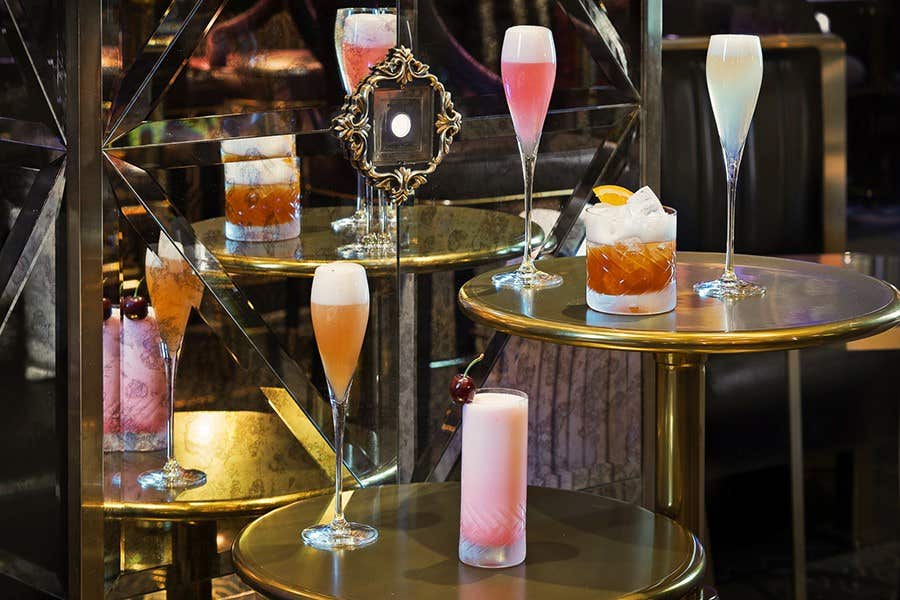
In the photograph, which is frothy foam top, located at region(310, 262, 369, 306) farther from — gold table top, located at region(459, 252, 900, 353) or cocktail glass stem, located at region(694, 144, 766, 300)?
cocktail glass stem, located at region(694, 144, 766, 300)

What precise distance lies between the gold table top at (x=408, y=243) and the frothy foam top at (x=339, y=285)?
0.95 feet

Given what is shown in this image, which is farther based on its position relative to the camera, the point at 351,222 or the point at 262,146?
the point at 351,222

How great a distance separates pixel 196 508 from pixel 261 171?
41 cm

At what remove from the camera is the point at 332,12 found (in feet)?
6.08

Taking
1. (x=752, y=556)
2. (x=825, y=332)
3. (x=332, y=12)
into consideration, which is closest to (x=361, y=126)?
(x=332, y=12)

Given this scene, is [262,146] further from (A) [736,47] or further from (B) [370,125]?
(A) [736,47]

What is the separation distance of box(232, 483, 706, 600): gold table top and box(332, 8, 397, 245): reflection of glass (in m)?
0.39

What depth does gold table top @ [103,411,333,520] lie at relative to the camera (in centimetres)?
175

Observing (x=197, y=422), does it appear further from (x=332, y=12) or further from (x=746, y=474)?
A: (x=746, y=474)

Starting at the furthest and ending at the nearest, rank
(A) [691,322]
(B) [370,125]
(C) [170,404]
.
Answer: (B) [370,125] < (C) [170,404] < (A) [691,322]

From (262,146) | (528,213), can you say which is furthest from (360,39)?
(528,213)

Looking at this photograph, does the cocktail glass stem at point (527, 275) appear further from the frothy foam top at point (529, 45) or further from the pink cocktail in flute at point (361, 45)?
the pink cocktail in flute at point (361, 45)

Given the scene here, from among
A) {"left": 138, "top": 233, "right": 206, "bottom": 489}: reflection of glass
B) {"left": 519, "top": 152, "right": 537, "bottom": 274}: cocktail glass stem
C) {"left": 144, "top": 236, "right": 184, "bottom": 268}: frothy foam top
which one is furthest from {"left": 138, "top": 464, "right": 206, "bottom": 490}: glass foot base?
{"left": 519, "top": 152, "right": 537, "bottom": 274}: cocktail glass stem

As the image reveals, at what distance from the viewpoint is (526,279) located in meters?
1.70
